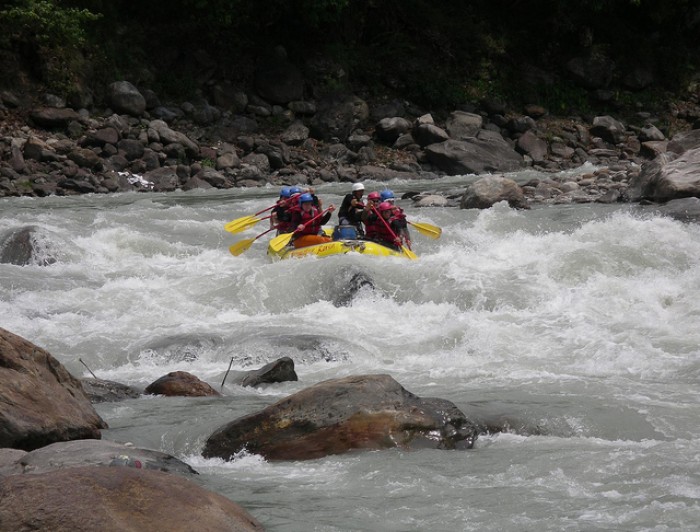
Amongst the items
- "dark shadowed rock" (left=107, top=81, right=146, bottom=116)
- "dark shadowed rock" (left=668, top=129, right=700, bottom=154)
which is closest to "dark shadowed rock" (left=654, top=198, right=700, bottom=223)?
"dark shadowed rock" (left=668, top=129, right=700, bottom=154)

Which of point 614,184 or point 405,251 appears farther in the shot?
point 614,184

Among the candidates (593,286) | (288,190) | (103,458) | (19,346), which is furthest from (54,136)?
(103,458)

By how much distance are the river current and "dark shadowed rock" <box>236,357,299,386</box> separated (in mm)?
91

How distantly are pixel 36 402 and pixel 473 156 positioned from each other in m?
16.8

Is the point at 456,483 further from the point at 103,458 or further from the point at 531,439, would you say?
the point at 103,458

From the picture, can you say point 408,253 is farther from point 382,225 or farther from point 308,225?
point 308,225

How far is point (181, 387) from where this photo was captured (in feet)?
19.6

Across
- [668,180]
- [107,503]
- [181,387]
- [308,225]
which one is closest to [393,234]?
[308,225]

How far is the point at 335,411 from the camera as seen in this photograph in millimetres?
4656

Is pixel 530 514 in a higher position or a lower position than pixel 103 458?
lower

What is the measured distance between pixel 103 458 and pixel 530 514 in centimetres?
163

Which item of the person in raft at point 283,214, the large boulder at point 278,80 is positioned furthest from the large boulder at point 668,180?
the large boulder at point 278,80

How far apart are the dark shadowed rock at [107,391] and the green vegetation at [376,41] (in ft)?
48.3

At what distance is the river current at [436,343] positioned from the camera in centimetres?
397
